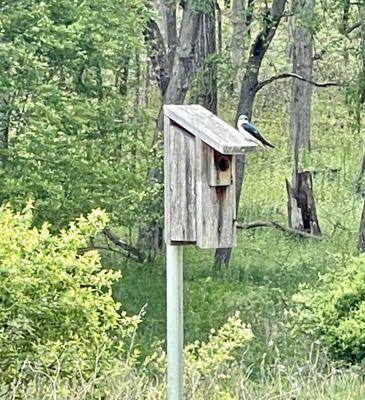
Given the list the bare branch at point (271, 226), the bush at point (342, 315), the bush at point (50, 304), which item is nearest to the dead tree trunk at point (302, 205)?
the bare branch at point (271, 226)

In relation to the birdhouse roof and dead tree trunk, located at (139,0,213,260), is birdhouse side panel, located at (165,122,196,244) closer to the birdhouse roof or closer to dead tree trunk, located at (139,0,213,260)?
the birdhouse roof

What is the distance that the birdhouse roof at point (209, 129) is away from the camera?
481 centimetres

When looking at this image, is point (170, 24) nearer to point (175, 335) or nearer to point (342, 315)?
point (342, 315)

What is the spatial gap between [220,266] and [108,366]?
29.0 ft

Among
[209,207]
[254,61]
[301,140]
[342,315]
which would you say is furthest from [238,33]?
[209,207]

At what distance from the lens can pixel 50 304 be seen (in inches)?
236

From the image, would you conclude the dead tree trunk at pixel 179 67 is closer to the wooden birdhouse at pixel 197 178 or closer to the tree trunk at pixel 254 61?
the tree trunk at pixel 254 61

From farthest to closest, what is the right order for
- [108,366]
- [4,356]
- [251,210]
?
[251,210] < [108,366] < [4,356]

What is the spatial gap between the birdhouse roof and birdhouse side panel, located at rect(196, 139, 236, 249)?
59 mm

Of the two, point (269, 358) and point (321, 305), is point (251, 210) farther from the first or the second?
point (321, 305)

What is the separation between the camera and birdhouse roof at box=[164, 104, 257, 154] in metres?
4.81

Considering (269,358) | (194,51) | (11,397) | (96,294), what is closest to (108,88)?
(194,51)

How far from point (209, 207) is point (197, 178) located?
15 cm

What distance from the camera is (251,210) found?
63.0ft
